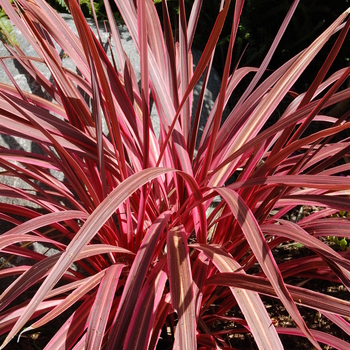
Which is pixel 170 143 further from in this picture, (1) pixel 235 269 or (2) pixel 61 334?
(2) pixel 61 334

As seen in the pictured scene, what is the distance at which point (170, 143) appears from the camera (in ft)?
3.41

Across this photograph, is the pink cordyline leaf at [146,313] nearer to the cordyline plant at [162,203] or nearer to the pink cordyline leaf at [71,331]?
the cordyline plant at [162,203]

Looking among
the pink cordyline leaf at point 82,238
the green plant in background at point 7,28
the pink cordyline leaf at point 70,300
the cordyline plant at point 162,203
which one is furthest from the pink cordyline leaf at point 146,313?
the green plant in background at point 7,28

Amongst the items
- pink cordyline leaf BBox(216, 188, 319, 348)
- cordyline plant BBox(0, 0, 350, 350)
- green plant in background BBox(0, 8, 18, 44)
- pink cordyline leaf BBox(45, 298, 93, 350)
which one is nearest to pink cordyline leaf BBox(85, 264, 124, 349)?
cordyline plant BBox(0, 0, 350, 350)

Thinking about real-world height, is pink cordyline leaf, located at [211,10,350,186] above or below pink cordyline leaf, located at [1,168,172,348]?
above

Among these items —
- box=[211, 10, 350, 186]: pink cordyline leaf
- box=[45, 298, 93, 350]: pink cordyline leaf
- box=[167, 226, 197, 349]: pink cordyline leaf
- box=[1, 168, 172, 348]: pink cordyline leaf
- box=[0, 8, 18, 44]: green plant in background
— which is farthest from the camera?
box=[0, 8, 18, 44]: green plant in background

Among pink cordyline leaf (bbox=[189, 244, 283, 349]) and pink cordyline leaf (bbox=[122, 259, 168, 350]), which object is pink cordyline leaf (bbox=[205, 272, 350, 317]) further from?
pink cordyline leaf (bbox=[122, 259, 168, 350])

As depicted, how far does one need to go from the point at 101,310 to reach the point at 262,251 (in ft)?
1.04

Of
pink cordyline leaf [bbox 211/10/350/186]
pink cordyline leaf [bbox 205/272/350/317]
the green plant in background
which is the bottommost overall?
pink cordyline leaf [bbox 205/272/350/317]

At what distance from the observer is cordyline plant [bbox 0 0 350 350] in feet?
2.31

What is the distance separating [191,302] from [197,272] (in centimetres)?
20

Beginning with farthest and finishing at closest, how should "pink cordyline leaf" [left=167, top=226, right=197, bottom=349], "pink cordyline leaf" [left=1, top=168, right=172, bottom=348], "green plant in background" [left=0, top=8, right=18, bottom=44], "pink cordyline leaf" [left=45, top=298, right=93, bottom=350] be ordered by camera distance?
1. "green plant in background" [left=0, top=8, right=18, bottom=44]
2. "pink cordyline leaf" [left=45, top=298, right=93, bottom=350]
3. "pink cordyline leaf" [left=167, top=226, right=197, bottom=349]
4. "pink cordyline leaf" [left=1, top=168, right=172, bottom=348]

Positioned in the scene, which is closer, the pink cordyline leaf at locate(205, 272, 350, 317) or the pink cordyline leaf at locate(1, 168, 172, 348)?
the pink cordyline leaf at locate(1, 168, 172, 348)

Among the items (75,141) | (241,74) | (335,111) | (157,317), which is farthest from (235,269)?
(335,111)
